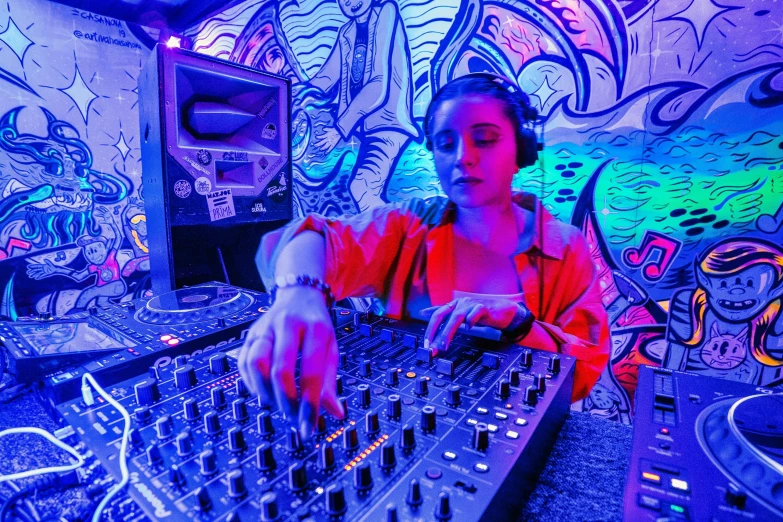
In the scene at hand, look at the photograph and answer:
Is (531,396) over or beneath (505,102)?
beneath

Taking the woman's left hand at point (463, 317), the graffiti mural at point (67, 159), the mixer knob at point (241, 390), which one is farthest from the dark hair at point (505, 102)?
the graffiti mural at point (67, 159)

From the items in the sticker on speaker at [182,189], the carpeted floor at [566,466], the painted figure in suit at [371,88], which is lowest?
the carpeted floor at [566,466]

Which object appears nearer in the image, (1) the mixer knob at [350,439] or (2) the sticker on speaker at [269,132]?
(1) the mixer knob at [350,439]

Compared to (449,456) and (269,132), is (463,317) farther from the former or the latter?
(269,132)

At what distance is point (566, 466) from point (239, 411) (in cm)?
50

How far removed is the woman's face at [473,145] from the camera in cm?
110

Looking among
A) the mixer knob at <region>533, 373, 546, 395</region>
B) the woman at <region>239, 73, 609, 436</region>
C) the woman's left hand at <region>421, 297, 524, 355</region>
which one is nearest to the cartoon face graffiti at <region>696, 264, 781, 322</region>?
the woman at <region>239, 73, 609, 436</region>

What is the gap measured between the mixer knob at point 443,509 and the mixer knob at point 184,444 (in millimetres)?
316

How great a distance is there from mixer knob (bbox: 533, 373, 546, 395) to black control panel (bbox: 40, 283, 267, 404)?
626 mm

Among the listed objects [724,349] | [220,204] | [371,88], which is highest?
[371,88]

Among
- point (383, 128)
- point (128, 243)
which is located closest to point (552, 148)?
point (383, 128)

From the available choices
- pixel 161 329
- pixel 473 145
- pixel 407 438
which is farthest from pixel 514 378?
pixel 161 329

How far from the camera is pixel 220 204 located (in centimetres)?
149

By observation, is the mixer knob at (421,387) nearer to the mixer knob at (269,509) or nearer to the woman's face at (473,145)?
the mixer knob at (269,509)
